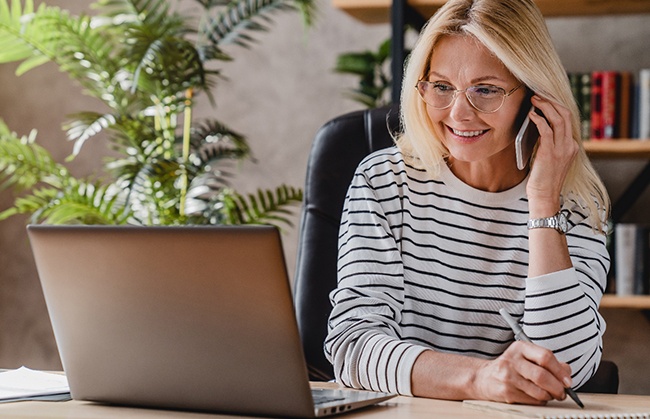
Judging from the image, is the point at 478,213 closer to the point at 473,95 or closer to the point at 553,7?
the point at 473,95

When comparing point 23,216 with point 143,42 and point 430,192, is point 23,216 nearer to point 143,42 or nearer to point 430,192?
point 143,42

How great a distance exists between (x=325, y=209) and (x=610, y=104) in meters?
1.21

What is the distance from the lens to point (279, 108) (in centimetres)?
308

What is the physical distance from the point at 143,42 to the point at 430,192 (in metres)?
1.27

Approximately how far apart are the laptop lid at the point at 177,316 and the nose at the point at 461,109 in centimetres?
66

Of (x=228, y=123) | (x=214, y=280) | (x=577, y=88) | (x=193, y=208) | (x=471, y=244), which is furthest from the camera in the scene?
(x=228, y=123)

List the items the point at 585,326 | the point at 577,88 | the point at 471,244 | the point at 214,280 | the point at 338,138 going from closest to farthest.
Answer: the point at 214,280, the point at 585,326, the point at 471,244, the point at 338,138, the point at 577,88

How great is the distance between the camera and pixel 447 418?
0.89m

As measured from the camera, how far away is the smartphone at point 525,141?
1426mm

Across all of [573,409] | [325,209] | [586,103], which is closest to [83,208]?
[325,209]

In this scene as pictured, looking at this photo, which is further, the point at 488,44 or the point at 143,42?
the point at 143,42

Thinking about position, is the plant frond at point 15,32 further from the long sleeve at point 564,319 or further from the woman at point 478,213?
the long sleeve at point 564,319

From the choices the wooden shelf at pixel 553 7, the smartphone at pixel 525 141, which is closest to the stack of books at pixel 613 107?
the wooden shelf at pixel 553 7

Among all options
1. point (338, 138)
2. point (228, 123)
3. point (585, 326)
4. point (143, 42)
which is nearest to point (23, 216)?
point (228, 123)
